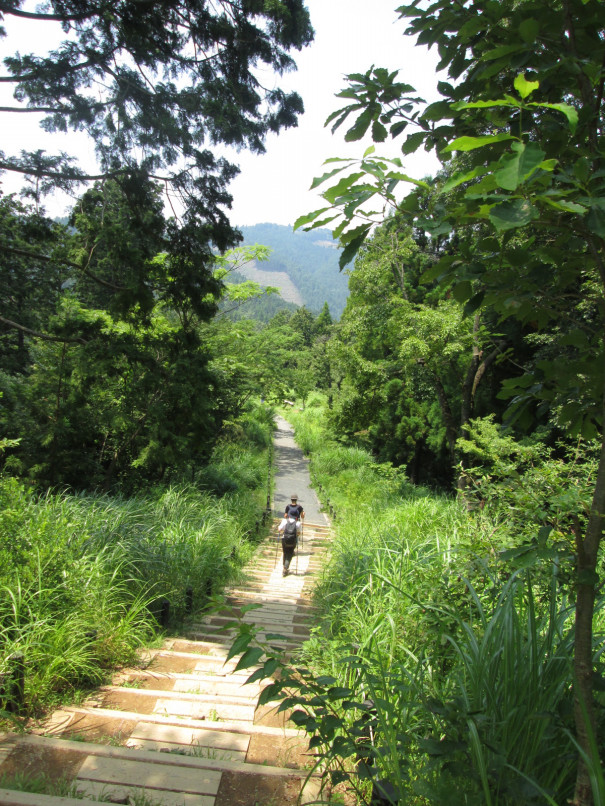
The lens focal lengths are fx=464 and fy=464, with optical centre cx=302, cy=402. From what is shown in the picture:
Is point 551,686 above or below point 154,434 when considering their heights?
below

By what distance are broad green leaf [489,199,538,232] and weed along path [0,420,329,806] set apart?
135 centimetres

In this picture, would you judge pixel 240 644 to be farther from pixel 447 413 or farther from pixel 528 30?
pixel 447 413

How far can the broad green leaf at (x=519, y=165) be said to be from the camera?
0.87m

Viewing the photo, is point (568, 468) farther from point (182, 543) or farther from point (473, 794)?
point (182, 543)

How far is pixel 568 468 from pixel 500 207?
3892 millimetres

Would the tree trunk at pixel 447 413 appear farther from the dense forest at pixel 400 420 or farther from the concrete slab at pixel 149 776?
the concrete slab at pixel 149 776

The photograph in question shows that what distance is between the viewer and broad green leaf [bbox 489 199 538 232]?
0.91 meters

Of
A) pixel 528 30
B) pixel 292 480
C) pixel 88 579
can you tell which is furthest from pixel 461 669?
pixel 292 480

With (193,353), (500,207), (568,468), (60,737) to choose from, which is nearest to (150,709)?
(60,737)

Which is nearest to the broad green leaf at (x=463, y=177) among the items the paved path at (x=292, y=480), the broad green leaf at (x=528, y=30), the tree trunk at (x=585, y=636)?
the broad green leaf at (x=528, y=30)

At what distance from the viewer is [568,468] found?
4.17 m

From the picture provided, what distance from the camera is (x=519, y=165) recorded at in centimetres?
90

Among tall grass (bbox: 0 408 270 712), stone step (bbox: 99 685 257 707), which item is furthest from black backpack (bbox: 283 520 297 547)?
stone step (bbox: 99 685 257 707)

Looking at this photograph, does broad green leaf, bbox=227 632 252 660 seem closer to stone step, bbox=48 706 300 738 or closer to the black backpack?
stone step, bbox=48 706 300 738
